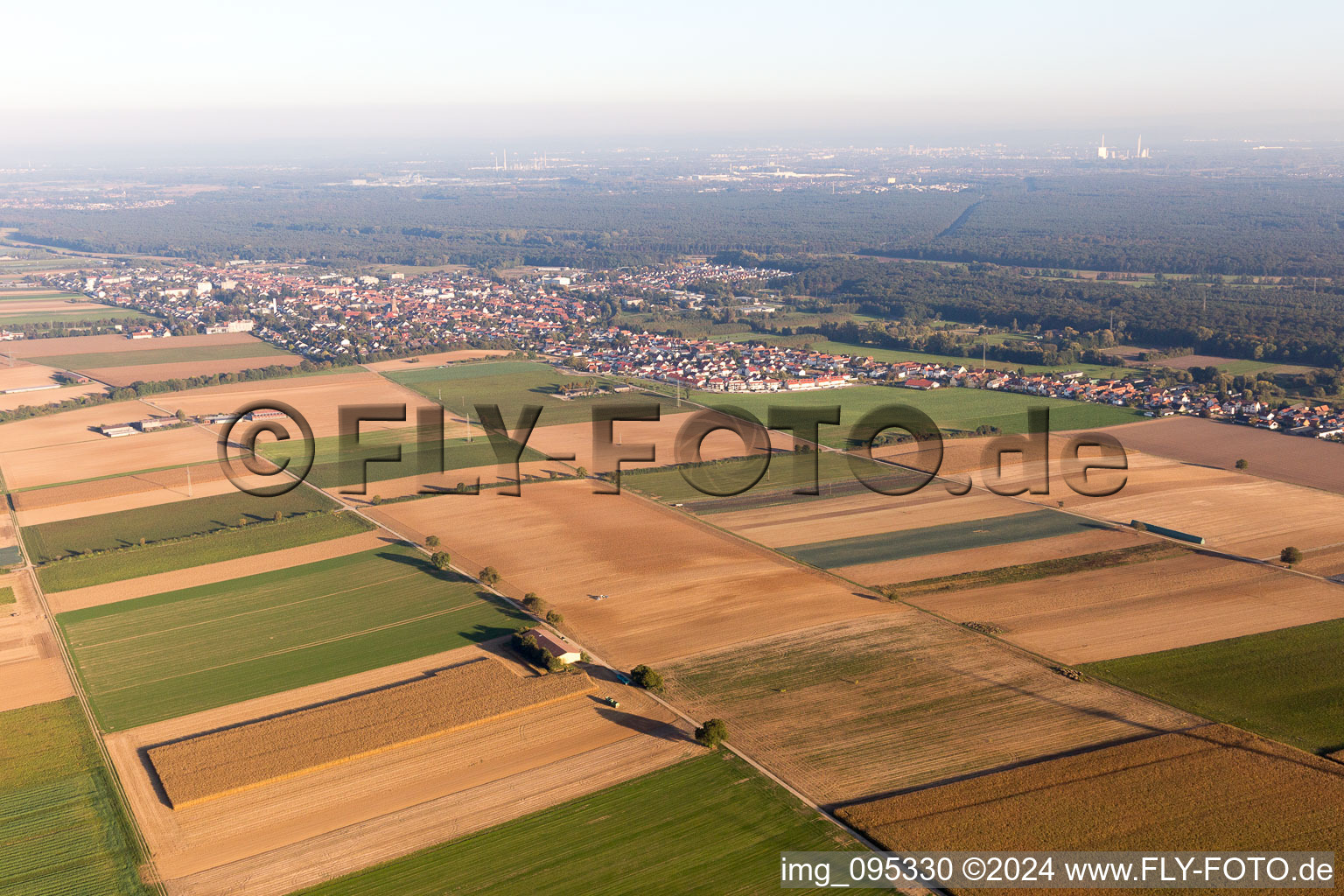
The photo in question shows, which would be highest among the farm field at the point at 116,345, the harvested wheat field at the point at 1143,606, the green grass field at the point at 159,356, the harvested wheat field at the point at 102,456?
the farm field at the point at 116,345

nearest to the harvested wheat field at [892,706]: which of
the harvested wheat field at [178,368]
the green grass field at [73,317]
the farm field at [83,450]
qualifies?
the farm field at [83,450]

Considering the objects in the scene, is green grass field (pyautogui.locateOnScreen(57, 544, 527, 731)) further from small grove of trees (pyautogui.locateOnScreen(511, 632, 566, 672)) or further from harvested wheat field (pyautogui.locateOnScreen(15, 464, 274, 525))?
harvested wheat field (pyautogui.locateOnScreen(15, 464, 274, 525))

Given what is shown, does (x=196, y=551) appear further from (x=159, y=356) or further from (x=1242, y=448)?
(x=159, y=356)

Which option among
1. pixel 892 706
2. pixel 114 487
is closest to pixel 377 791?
pixel 892 706

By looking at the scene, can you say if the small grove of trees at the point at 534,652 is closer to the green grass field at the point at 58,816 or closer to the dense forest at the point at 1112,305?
the green grass field at the point at 58,816

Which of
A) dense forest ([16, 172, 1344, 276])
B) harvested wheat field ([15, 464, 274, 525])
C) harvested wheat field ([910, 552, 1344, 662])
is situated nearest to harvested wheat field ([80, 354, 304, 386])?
harvested wheat field ([15, 464, 274, 525])

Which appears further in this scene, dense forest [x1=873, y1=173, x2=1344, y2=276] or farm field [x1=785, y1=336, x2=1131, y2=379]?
dense forest [x1=873, y1=173, x2=1344, y2=276]

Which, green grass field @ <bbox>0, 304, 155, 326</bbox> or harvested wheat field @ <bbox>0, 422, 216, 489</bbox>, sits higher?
green grass field @ <bbox>0, 304, 155, 326</bbox>

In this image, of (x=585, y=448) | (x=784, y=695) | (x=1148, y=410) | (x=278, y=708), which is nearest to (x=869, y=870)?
(x=784, y=695)
